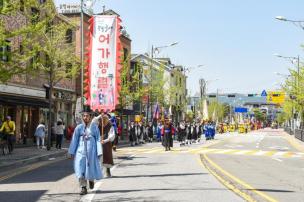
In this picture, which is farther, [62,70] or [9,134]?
[62,70]

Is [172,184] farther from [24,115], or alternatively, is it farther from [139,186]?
[24,115]

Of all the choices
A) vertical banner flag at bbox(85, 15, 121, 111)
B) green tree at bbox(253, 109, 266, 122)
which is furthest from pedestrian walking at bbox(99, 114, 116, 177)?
green tree at bbox(253, 109, 266, 122)

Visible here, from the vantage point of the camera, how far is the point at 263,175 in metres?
15.9

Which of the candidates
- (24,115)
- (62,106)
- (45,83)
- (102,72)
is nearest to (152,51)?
(62,106)

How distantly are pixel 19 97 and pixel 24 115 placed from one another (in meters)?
3.30

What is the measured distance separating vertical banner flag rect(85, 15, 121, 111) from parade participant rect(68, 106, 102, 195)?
686 centimetres

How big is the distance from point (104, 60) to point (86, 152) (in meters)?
7.62

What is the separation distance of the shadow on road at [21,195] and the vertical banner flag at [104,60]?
6.92 metres

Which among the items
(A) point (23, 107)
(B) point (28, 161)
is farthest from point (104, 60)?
(A) point (23, 107)

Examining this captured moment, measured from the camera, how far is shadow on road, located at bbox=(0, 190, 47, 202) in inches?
423

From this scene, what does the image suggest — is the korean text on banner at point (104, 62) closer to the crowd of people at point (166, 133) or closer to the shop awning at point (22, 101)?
the crowd of people at point (166, 133)

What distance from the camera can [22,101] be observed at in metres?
34.0

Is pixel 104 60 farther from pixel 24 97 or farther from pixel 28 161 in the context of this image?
pixel 24 97

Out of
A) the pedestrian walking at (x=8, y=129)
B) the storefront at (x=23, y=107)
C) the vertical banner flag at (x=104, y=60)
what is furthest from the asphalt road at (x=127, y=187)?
the storefront at (x=23, y=107)
